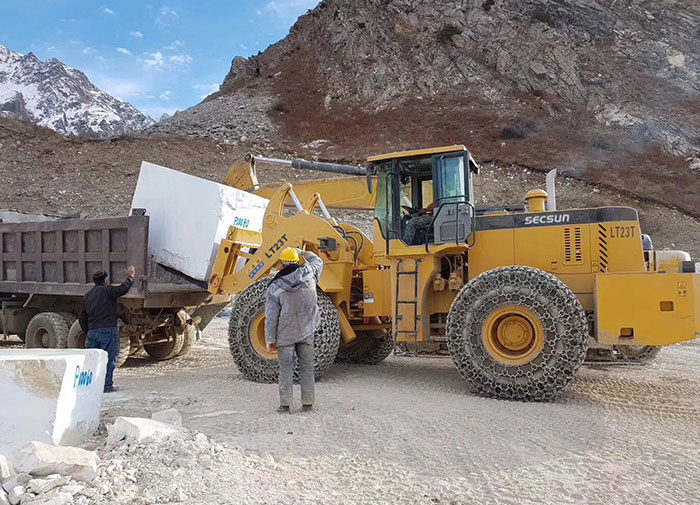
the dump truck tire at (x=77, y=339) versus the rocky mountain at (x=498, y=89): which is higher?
the rocky mountain at (x=498, y=89)

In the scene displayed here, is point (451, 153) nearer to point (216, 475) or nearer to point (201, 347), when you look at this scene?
point (216, 475)

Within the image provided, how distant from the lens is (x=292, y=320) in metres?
5.14

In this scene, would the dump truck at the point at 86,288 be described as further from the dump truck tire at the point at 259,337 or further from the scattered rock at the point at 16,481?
the scattered rock at the point at 16,481

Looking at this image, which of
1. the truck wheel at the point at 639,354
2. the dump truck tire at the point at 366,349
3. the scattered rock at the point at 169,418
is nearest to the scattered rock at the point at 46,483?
the scattered rock at the point at 169,418

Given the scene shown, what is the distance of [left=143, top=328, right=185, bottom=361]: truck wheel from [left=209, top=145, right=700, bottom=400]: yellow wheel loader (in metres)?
1.83

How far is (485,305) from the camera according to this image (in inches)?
226

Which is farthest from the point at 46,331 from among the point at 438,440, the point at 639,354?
the point at 639,354

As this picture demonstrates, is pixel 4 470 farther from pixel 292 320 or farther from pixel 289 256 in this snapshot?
pixel 289 256

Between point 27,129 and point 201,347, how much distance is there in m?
25.0

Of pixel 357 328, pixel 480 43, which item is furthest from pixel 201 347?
pixel 480 43

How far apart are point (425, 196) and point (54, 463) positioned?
184 inches

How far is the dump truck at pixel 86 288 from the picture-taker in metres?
7.84

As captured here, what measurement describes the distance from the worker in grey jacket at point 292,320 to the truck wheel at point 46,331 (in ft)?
15.0

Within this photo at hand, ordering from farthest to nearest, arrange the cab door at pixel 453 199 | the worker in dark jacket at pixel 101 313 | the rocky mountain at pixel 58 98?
1. the rocky mountain at pixel 58 98
2. the worker in dark jacket at pixel 101 313
3. the cab door at pixel 453 199
